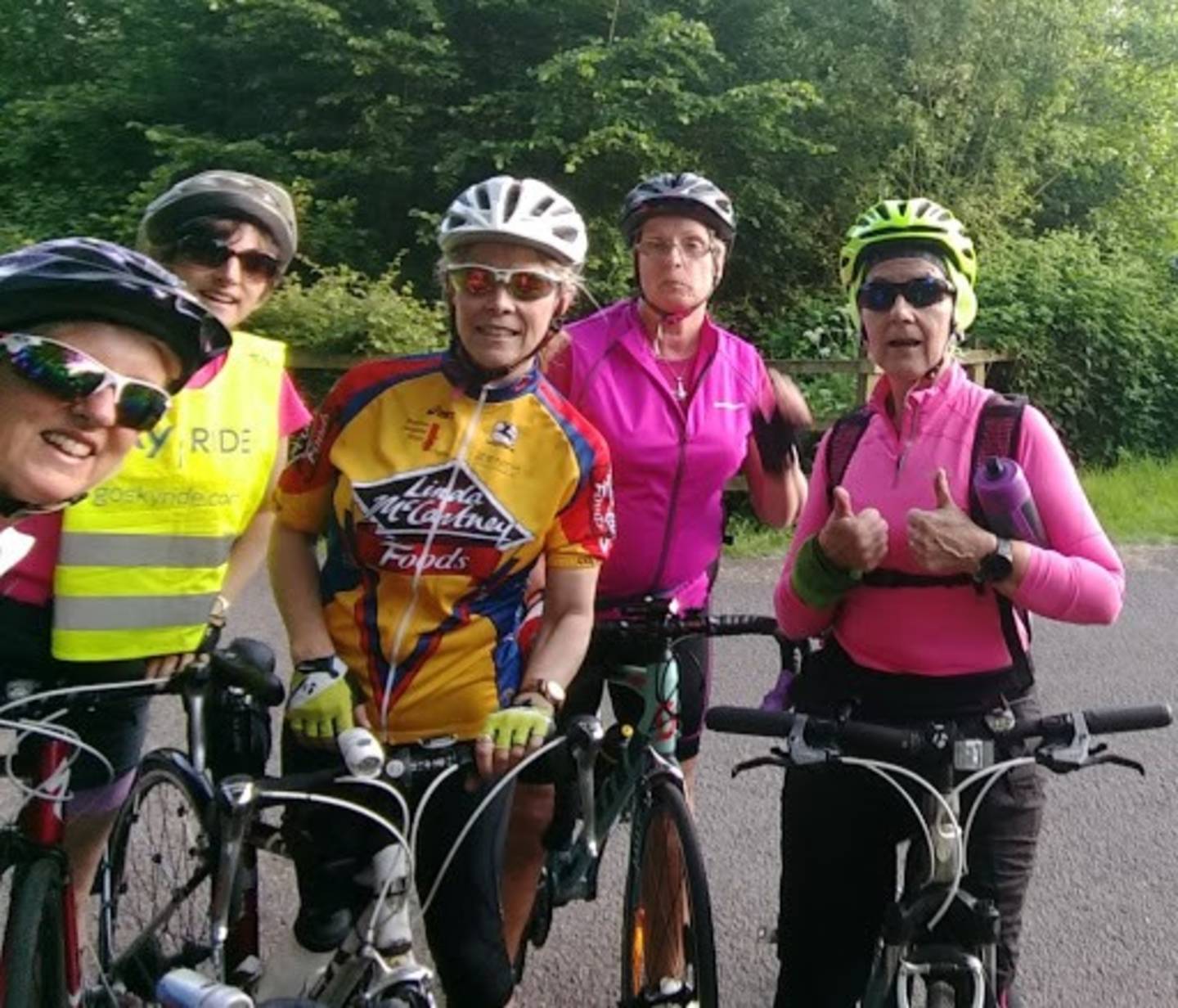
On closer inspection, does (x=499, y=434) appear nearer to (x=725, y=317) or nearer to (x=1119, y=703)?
(x=1119, y=703)

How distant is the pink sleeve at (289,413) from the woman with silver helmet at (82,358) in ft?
4.79

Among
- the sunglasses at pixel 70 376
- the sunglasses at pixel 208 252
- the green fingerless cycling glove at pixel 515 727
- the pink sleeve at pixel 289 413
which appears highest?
the sunglasses at pixel 208 252

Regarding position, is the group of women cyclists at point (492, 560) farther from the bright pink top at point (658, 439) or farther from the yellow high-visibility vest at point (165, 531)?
A: the bright pink top at point (658, 439)

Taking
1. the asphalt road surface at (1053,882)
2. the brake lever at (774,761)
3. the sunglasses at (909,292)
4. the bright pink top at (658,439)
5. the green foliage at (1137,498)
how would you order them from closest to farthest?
1. the brake lever at (774,761)
2. the sunglasses at (909,292)
3. the bright pink top at (658,439)
4. the asphalt road surface at (1053,882)
5. the green foliage at (1137,498)

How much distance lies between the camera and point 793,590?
2625 mm

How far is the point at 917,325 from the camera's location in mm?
2578

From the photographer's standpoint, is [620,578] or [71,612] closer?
[71,612]

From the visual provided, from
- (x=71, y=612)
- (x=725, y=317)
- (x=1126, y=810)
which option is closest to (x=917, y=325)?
(x=71, y=612)

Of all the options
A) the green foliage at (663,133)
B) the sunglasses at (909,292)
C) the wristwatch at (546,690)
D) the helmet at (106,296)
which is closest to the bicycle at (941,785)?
the wristwatch at (546,690)

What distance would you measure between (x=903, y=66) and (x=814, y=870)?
43.2 ft

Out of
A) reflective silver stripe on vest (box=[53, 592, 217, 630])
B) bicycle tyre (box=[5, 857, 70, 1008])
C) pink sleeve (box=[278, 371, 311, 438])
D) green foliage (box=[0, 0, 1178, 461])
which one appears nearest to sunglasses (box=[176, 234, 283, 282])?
pink sleeve (box=[278, 371, 311, 438])

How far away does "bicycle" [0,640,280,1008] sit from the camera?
256 centimetres

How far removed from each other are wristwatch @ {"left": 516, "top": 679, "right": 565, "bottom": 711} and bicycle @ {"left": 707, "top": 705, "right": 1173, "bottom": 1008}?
433 millimetres

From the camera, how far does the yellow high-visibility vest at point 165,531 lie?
9.08ft
